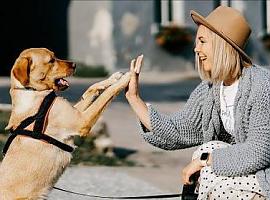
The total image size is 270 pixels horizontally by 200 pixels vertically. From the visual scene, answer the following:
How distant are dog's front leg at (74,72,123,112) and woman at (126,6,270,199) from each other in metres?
0.74

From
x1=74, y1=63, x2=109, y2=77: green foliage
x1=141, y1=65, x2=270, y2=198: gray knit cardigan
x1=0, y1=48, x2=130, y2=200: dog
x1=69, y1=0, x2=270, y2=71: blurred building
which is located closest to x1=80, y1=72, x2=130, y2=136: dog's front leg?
x1=0, y1=48, x2=130, y2=200: dog

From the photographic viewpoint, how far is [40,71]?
5.70 metres

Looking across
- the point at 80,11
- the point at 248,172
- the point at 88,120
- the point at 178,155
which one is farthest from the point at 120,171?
the point at 80,11

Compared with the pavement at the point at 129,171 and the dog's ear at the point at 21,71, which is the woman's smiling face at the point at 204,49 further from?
the pavement at the point at 129,171

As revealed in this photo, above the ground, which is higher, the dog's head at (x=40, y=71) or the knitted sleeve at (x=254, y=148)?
the dog's head at (x=40, y=71)

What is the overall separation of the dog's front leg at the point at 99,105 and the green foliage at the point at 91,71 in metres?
16.5

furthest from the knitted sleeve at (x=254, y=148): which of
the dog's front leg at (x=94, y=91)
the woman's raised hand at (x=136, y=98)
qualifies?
the dog's front leg at (x=94, y=91)

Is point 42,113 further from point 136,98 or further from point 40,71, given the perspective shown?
point 136,98

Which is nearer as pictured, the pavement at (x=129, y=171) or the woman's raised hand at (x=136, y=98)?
the woman's raised hand at (x=136, y=98)

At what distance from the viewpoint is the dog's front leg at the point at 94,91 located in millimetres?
5750

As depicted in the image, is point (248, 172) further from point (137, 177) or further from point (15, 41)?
point (15, 41)

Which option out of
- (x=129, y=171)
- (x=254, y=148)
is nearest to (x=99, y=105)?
(x=254, y=148)

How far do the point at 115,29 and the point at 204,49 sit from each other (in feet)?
60.4

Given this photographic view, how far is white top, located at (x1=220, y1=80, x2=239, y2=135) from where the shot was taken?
5109 mm
